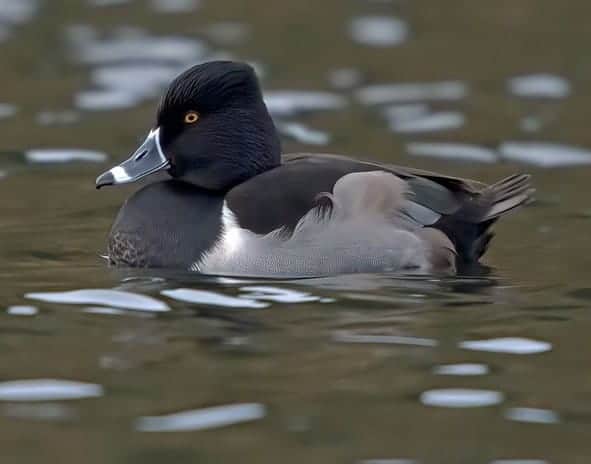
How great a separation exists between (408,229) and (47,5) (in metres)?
7.22

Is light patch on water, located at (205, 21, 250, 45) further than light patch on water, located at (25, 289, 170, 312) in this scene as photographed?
Yes

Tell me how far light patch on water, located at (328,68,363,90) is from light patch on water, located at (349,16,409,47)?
0.65 metres

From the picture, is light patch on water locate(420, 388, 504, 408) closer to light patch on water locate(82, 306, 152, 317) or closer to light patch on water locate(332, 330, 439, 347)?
light patch on water locate(332, 330, 439, 347)

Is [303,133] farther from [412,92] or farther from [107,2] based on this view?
[107,2]

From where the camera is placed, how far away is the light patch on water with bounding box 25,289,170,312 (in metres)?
6.79

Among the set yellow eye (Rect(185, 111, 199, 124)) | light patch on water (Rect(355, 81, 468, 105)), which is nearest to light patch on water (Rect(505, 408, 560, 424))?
yellow eye (Rect(185, 111, 199, 124))

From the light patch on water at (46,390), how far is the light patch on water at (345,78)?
6918 mm

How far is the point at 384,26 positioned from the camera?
1366cm

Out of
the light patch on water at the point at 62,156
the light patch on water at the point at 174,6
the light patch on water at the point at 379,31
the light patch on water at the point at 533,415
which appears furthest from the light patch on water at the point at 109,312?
the light patch on water at the point at 174,6

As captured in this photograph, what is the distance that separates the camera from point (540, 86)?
12188 millimetres

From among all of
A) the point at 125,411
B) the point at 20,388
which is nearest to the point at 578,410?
the point at 125,411

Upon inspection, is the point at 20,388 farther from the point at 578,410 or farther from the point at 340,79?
the point at 340,79

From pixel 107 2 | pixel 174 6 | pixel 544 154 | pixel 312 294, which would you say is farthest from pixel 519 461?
pixel 107 2

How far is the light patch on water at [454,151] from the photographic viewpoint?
1045cm
